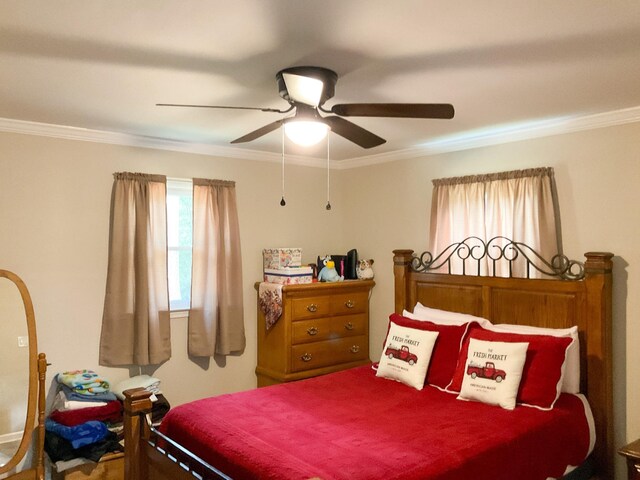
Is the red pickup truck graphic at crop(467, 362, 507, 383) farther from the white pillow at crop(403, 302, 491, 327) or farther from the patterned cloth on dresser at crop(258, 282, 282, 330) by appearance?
the patterned cloth on dresser at crop(258, 282, 282, 330)

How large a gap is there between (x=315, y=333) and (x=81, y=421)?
191cm

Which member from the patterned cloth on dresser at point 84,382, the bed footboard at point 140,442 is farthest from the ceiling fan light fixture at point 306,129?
the patterned cloth on dresser at point 84,382

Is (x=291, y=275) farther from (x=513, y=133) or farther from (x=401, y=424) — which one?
(x=513, y=133)

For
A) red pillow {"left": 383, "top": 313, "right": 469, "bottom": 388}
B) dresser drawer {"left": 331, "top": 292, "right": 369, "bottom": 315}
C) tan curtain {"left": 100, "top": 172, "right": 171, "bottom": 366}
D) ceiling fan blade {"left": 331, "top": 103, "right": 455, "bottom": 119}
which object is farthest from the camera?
dresser drawer {"left": 331, "top": 292, "right": 369, "bottom": 315}

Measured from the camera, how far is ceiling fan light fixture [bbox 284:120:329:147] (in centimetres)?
237

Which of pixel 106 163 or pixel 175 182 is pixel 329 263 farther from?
pixel 106 163

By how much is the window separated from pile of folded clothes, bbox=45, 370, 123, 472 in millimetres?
922

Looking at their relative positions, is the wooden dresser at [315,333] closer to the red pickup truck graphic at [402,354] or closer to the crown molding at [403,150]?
the red pickup truck graphic at [402,354]

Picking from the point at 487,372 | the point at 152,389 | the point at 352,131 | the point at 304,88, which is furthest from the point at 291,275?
the point at 304,88

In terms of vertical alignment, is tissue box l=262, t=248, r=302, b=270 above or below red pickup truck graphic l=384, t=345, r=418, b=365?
above

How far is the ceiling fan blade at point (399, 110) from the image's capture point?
2.12m

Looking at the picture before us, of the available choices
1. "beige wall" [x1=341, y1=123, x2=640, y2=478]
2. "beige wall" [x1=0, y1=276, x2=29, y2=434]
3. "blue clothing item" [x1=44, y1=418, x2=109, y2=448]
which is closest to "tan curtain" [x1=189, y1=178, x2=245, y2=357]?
"blue clothing item" [x1=44, y1=418, x2=109, y2=448]

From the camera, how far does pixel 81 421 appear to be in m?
3.26

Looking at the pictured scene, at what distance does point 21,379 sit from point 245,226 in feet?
6.75
